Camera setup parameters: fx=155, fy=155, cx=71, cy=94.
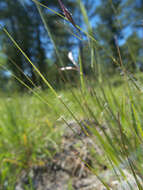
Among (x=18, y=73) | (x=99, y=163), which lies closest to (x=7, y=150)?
(x=99, y=163)

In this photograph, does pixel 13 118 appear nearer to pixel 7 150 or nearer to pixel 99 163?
pixel 7 150

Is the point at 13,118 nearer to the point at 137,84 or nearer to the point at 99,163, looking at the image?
the point at 99,163

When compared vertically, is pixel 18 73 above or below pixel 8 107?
below

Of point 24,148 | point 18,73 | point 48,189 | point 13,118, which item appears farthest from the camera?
point 13,118

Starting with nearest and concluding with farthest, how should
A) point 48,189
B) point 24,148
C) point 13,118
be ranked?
point 48,189
point 24,148
point 13,118

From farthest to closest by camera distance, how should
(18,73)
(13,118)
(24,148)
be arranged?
(13,118)
(24,148)
(18,73)

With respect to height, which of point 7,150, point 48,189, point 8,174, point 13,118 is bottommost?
point 48,189

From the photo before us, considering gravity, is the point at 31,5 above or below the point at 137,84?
above

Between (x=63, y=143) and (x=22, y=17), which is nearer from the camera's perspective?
(x=22, y=17)

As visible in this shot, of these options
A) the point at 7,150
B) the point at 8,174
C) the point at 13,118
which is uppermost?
the point at 13,118
